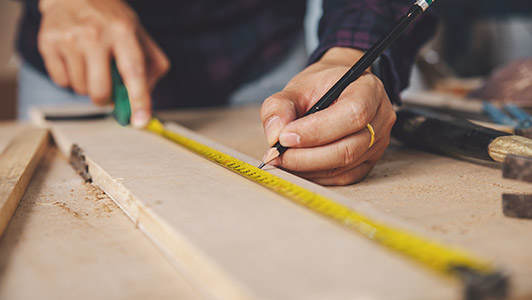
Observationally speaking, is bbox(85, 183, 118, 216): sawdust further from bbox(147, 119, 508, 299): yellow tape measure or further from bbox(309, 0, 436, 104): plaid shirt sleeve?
bbox(309, 0, 436, 104): plaid shirt sleeve

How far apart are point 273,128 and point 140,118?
26.0 inches

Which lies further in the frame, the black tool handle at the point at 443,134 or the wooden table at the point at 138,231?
the black tool handle at the point at 443,134

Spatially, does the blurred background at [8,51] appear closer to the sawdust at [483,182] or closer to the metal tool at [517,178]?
the sawdust at [483,182]

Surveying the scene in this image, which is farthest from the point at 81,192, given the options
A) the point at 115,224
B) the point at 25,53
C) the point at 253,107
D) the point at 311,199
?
the point at 25,53

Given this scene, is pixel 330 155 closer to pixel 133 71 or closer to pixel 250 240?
pixel 250 240

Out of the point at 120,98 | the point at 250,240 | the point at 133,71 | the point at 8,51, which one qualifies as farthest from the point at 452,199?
the point at 8,51

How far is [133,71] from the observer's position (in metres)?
1.41

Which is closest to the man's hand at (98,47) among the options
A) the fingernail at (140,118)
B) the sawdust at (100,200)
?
the fingernail at (140,118)

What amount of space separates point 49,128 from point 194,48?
779 millimetres

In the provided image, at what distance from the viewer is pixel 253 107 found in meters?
2.04

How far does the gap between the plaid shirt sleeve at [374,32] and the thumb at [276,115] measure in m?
0.38

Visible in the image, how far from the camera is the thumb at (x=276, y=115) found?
848 millimetres

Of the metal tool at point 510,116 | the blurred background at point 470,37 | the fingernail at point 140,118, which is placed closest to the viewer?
the metal tool at point 510,116

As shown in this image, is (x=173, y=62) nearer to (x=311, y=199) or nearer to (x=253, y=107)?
(x=253, y=107)
